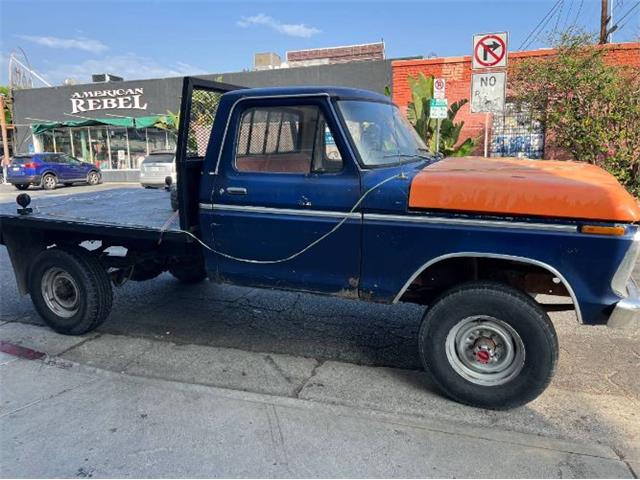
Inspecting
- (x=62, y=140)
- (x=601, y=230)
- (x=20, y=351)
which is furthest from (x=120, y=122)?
(x=601, y=230)

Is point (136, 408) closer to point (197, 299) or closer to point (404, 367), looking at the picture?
point (404, 367)

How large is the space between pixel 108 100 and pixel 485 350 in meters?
26.1

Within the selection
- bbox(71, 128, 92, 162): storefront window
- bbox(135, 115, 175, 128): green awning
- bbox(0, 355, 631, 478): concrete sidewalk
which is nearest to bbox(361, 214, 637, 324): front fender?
bbox(0, 355, 631, 478): concrete sidewalk

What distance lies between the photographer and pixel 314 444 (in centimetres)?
306

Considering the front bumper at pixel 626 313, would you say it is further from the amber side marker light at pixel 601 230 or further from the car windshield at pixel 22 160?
the car windshield at pixel 22 160

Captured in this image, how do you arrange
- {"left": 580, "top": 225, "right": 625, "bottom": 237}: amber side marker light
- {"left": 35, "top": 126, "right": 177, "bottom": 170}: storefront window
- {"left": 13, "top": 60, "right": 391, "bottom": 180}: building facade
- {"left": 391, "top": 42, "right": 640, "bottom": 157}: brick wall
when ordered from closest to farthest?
{"left": 580, "top": 225, "right": 625, "bottom": 237}: amber side marker light < {"left": 391, "top": 42, "right": 640, "bottom": 157}: brick wall < {"left": 13, "top": 60, "right": 391, "bottom": 180}: building facade < {"left": 35, "top": 126, "right": 177, "bottom": 170}: storefront window

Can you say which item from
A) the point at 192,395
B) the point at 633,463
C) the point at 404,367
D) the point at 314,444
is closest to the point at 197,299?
the point at 192,395

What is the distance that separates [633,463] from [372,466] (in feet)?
4.79

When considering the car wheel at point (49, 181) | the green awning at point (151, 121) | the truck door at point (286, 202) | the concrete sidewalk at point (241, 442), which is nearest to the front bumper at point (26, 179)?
the car wheel at point (49, 181)

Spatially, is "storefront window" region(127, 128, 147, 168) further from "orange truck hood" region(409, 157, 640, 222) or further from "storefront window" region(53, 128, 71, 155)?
"orange truck hood" region(409, 157, 640, 222)

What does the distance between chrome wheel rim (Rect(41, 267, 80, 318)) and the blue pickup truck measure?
0.64m

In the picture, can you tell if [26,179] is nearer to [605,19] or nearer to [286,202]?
[286,202]

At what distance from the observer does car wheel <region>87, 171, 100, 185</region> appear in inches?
937

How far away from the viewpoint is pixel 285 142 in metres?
4.00
